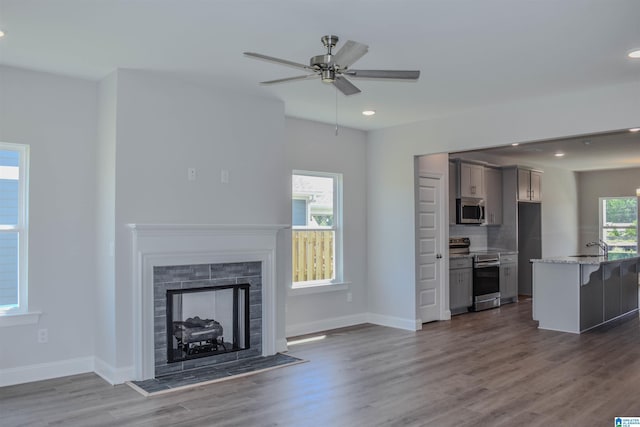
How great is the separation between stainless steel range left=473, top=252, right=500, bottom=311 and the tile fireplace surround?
3723mm

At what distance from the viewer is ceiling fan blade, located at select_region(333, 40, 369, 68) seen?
2781 mm

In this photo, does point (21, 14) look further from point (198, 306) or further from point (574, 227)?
point (574, 227)

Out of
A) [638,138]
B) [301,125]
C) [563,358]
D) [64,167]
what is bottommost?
[563,358]

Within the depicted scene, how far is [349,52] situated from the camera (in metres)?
2.88

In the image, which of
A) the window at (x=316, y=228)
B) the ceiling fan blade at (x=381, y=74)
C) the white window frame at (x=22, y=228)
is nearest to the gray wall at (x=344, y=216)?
the window at (x=316, y=228)

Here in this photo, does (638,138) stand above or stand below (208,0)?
below

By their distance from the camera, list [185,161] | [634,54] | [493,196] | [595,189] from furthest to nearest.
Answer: [493,196] → [595,189] → [185,161] → [634,54]

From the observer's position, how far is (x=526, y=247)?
773cm

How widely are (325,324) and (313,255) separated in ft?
2.88

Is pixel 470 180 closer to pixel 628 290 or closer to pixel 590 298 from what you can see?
pixel 590 298

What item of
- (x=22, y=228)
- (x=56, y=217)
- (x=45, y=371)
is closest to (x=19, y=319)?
(x=45, y=371)

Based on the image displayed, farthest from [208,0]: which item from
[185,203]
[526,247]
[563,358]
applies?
[526,247]

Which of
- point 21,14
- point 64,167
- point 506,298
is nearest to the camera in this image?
point 21,14

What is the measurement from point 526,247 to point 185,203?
5346 millimetres
